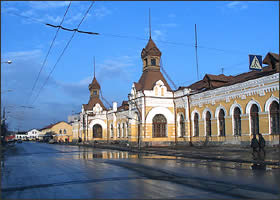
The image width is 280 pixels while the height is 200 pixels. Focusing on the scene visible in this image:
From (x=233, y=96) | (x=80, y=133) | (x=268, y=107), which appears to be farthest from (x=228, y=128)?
(x=80, y=133)

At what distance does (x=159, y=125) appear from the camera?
3703 cm

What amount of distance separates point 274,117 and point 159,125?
15765 mm

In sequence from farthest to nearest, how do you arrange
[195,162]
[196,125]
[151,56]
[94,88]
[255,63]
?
[94,88] → [151,56] → [196,125] → [255,63] → [195,162]

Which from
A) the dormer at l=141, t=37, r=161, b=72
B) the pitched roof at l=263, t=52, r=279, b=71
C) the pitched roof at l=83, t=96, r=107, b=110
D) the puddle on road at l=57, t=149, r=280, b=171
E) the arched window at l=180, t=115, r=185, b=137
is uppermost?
the dormer at l=141, t=37, r=161, b=72

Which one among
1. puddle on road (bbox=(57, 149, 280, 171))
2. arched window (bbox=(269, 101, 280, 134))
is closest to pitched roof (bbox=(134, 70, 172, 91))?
puddle on road (bbox=(57, 149, 280, 171))

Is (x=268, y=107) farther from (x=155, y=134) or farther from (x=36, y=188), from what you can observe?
(x=36, y=188)

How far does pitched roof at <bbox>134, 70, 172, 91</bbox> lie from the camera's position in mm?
38356

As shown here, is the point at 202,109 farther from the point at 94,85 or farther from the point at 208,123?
the point at 94,85

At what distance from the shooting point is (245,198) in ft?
24.6

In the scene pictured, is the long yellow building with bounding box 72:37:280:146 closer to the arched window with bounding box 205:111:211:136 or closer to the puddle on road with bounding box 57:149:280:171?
the arched window with bounding box 205:111:211:136

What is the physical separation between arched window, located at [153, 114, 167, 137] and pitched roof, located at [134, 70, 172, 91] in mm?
3904

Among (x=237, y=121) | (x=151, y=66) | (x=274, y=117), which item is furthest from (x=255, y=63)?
(x=151, y=66)

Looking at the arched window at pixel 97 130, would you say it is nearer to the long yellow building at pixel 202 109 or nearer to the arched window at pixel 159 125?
the long yellow building at pixel 202 109

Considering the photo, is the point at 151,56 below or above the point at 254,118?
above
